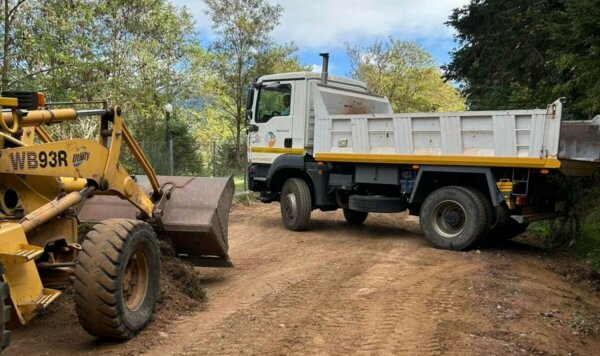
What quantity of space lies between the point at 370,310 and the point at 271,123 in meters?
6.59

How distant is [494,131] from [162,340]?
5844 millimetres

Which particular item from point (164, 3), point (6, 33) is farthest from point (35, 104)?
point (164, 3)

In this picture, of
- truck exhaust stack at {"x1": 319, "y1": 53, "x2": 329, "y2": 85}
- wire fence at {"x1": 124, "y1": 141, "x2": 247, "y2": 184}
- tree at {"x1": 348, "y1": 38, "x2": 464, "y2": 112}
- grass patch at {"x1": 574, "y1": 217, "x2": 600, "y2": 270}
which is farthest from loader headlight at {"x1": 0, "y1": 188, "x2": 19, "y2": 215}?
tree at {"x1": 348, "y1": 38, "x2": 464, "y2": 112}

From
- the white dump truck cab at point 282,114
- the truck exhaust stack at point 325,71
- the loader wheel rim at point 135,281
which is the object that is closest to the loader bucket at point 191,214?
the loader wheel rim at point 135,281

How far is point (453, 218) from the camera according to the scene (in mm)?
9008

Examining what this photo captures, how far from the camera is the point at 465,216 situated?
28.8 feet

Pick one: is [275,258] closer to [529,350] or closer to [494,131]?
[494,131]

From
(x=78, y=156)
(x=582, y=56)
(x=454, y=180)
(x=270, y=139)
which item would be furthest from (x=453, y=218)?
(x=78, y=156)

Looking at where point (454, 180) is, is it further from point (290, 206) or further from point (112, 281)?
point (112, 281)

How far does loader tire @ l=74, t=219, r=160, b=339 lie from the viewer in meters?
4.09

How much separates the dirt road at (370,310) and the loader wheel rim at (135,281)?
28cm

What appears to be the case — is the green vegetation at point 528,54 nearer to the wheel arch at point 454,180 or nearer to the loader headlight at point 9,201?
the wheel arch at point 454,180

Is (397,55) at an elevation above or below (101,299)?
above

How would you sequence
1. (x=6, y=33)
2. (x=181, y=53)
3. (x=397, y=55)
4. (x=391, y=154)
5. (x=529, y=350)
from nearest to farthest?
(x=529, y=350) → (x=391, y=154) → (x=6, y=33) → (x=181, y=53) → (x=397, y=55)
